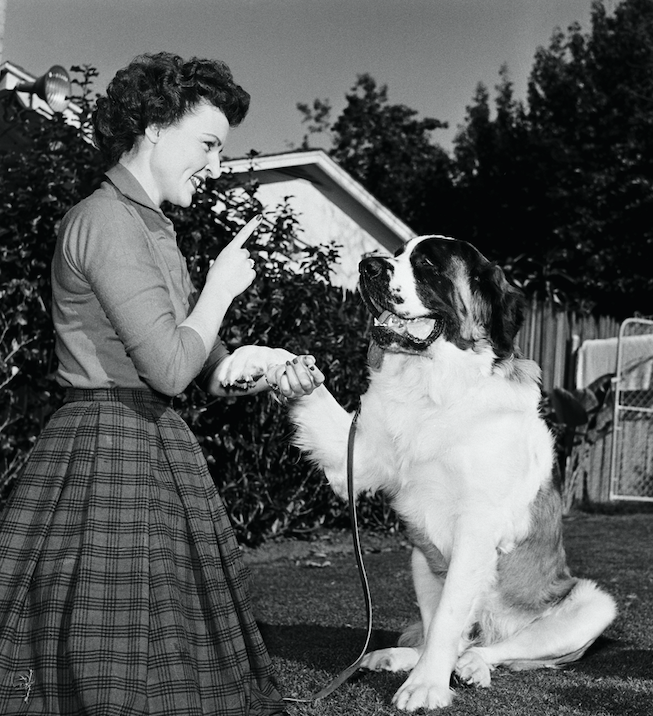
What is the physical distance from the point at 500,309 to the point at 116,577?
Result: 6.22 feet

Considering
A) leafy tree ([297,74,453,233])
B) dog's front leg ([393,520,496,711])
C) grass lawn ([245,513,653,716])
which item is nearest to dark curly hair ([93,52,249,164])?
dog's front leg ([393,520,496,711])

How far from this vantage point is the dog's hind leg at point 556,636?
3.69 m

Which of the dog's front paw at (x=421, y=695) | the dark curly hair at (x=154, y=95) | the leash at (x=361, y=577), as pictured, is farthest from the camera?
the leash at (x=361, y=577)

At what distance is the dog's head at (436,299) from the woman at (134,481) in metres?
1.02

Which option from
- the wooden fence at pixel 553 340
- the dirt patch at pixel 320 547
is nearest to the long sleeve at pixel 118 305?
the dirt patch at pixel 320 547

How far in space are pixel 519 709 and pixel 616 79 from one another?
21062 millimetres

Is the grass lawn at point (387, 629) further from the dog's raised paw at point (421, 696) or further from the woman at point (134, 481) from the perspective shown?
the woman at point (134, 481)

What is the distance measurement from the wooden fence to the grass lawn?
4.30 metres

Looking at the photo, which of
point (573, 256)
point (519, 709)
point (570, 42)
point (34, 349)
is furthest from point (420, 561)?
point (570, 42)

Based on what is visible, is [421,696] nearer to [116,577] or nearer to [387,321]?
[116,577]

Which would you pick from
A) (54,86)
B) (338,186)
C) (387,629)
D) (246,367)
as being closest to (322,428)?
(246,367)

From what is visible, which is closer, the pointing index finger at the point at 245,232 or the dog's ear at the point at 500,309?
the pointing index finger at the point at 245,232

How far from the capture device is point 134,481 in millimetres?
2547

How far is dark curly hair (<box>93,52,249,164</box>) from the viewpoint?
8.61 ft
